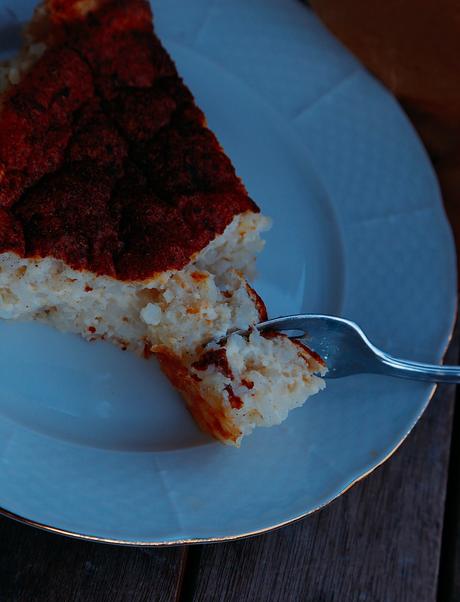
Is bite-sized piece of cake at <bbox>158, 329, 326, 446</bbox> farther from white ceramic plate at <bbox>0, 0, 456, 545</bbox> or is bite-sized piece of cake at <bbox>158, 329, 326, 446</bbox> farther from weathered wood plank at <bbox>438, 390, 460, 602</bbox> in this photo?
weathered wood plank at <bbox>438, 390, 460, 602</bbox>

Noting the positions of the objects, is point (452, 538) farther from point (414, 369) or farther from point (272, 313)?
point (272, 313)

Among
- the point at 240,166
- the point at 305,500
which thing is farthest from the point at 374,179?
the point at 305,500

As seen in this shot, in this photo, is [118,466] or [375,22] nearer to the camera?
[118,466]

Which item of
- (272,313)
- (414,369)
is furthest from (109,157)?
(414,369)

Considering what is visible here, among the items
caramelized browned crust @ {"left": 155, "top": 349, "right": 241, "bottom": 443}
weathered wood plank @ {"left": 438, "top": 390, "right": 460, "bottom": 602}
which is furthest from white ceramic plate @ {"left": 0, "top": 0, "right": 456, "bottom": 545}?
weathered wood plank @ {"left": 438, "top": 390, "right": 460, "bottom": 602}

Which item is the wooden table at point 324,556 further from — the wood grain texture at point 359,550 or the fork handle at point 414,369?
the fork handle at point 414,369

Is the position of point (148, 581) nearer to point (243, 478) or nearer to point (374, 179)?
point (243, 478)
